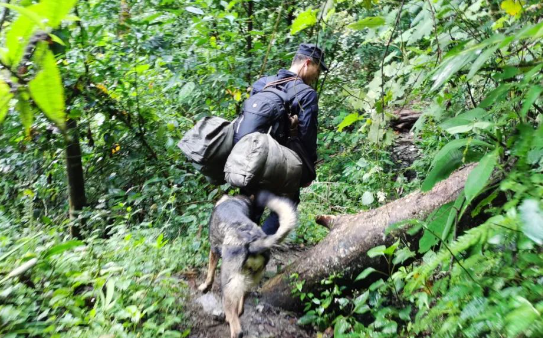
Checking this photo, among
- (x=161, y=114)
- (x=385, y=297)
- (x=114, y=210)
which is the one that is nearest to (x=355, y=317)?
(x=385, y=297)

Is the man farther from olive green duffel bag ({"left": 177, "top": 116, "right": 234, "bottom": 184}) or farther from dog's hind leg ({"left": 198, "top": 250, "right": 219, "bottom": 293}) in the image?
dog's hind leg ({"left": 198, "top": 250, "right": 219, "bottom": 293})

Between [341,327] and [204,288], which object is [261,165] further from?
[341,327]

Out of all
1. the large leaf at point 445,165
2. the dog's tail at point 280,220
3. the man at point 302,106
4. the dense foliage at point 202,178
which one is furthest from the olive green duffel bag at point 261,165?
the large leaf at point 445,165

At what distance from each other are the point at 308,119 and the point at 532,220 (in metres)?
2.64

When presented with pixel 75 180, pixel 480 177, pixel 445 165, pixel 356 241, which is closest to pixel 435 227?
pixel 445 165

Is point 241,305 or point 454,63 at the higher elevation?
point 454,63

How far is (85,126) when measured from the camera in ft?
15.6

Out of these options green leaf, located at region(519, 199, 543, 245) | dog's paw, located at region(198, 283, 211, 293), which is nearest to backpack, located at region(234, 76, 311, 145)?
dog's paw, located at region(198, 283, 211, 293)

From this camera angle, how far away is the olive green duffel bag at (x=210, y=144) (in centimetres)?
359

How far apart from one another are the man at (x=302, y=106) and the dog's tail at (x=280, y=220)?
28 cm

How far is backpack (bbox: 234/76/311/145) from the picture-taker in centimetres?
357

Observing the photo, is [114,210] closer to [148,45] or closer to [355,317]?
[148,45]

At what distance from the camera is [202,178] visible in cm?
540

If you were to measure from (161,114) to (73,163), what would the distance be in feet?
4.06
